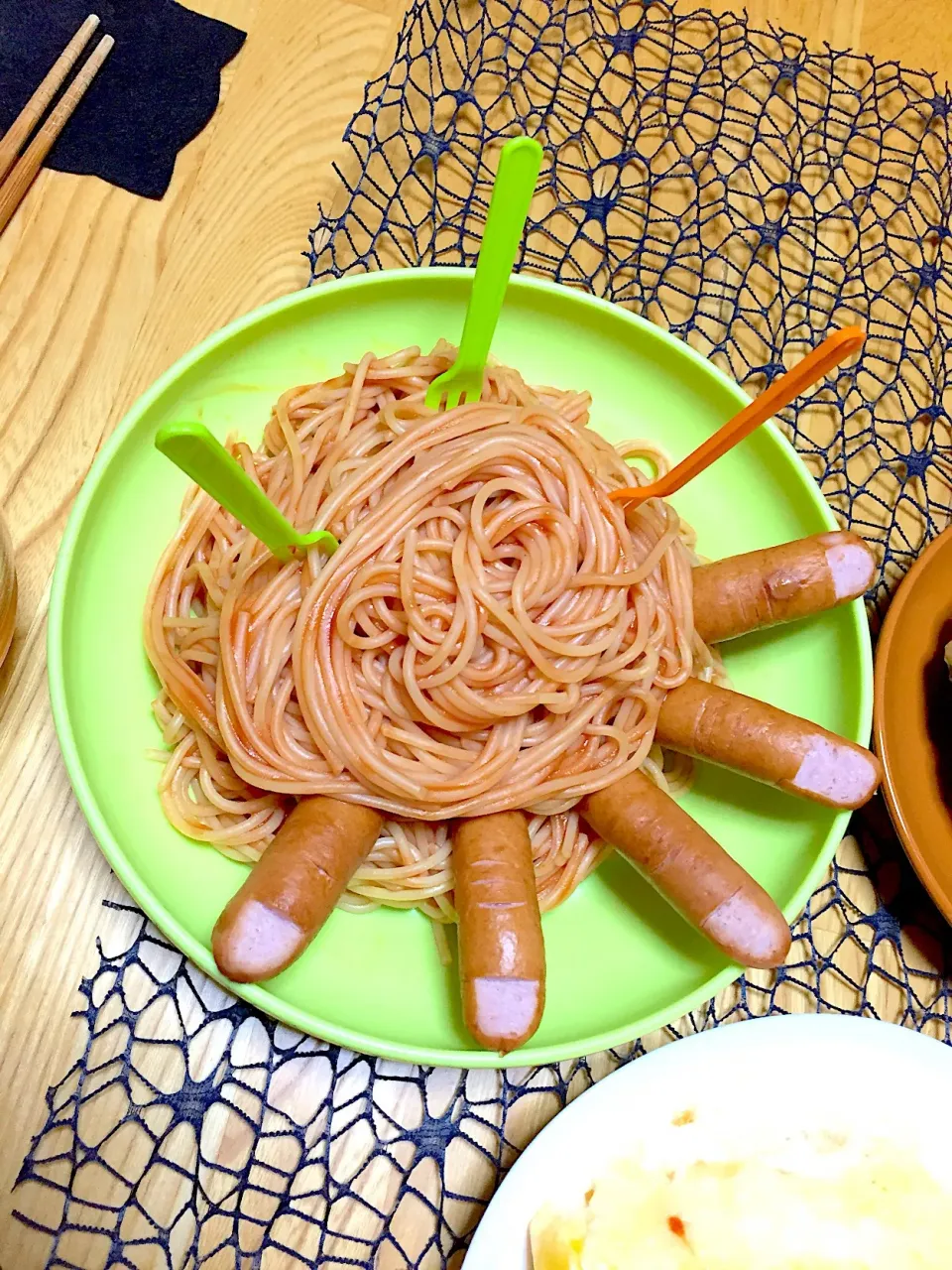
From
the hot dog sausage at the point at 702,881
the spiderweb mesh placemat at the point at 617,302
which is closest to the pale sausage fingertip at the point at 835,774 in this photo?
the hot dog sausage at the point at 702,881

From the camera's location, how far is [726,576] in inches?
52.9

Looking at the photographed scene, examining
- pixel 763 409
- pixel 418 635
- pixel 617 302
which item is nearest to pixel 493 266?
pixel 763 409

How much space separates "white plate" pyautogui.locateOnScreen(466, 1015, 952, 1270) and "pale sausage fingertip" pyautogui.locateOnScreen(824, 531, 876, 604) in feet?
1.95

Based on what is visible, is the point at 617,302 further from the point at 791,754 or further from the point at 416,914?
the point at 416,914

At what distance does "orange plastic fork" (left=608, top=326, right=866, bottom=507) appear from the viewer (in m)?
0.96

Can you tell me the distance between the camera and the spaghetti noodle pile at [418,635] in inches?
49.9

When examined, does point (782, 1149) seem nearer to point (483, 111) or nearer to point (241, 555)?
point (241, 555)

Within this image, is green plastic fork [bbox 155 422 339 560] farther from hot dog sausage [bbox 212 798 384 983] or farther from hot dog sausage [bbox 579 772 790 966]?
hot dog sausage [bbox 579 772 790 966]

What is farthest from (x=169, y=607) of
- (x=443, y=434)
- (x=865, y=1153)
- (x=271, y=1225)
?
(x=865, y=1153)

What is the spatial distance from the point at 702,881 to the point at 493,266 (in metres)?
0.80

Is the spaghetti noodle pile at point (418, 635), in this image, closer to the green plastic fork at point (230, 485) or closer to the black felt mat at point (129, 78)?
the green plastic fork at point (230, 485)

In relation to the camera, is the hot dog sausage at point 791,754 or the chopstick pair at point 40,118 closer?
the hot dog sausage at point 791,754

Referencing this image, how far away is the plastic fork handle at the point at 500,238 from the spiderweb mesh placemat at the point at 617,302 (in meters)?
0.46

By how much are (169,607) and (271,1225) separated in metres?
0.86
